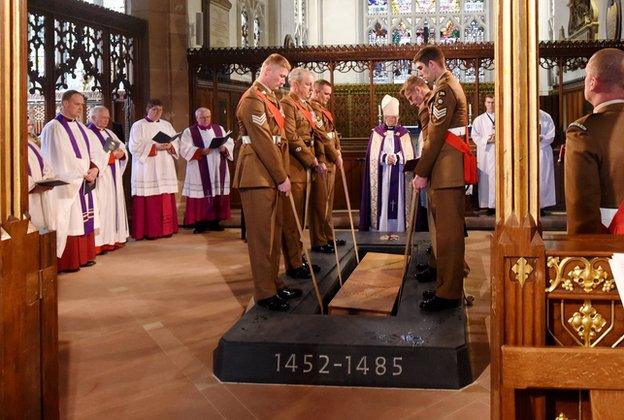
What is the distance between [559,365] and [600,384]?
0.11 m

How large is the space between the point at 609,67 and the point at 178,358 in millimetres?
2562

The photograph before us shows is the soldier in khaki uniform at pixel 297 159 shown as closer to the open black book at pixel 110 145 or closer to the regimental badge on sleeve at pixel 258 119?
the regimental badge on sleeve at pixel 258 119

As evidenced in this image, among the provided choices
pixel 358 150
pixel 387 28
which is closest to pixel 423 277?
pixel 358 150

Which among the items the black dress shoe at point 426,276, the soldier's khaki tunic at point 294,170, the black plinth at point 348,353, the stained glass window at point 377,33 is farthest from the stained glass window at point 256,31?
the black plinth at point 348,353

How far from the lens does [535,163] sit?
1.91m

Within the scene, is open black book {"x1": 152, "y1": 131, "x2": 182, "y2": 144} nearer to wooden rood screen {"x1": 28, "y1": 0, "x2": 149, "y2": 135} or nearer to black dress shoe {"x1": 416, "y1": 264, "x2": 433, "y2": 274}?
wooden rood screen {"x1": 28, "y1": 0, "x2": 149, "y2": 135}

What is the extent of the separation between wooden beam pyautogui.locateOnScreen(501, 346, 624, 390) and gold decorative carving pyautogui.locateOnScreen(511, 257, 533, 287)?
9.5 inches

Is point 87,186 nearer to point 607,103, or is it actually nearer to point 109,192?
point 109,192

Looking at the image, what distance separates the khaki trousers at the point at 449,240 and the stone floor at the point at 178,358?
0.35 m

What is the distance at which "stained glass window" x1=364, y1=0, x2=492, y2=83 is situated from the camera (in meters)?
16.2

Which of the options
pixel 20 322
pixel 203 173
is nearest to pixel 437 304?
pixel 20 322

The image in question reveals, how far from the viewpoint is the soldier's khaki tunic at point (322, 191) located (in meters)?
6.17

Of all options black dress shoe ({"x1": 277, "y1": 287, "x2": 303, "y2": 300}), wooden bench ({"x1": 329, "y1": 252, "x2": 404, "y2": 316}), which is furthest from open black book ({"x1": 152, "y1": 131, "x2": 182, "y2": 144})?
black dress shoe ({"x1": 277, "y1": 287, "x2": 303, "y2": 300})

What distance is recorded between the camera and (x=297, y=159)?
531 cm
